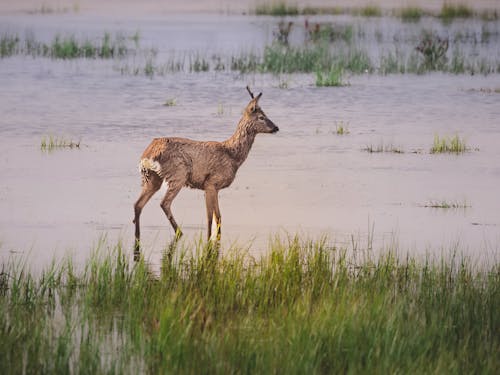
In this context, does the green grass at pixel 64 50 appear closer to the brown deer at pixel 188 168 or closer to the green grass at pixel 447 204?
the green grass at pixel 447 204

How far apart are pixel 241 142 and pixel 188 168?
70cm

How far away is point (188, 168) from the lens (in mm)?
11758

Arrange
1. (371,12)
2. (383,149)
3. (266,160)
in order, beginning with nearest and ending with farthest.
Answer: (266,160) → (383,149) → (371,12)

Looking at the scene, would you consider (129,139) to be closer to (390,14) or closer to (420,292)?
(420,292)

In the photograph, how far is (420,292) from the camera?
8.81 m

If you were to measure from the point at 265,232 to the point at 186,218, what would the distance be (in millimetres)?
1134

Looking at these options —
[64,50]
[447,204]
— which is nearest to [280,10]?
[64,50]

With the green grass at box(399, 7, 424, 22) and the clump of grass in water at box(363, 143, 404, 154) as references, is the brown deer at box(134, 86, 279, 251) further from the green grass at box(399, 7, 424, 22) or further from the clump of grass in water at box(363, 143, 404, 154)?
the green grass at box(399, 7, 424, 22)

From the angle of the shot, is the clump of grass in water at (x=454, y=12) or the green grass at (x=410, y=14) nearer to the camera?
the clump of grass in water at (x=454, y=12)

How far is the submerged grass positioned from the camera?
7.14m

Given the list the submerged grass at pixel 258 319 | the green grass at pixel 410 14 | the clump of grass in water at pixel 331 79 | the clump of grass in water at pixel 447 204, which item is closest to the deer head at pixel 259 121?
the clump of grass in water at pixel 447 204

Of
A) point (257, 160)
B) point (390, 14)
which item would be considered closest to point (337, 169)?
point (257, 160)

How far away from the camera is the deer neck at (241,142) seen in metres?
12.1

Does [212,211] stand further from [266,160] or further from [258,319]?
[266,160]
